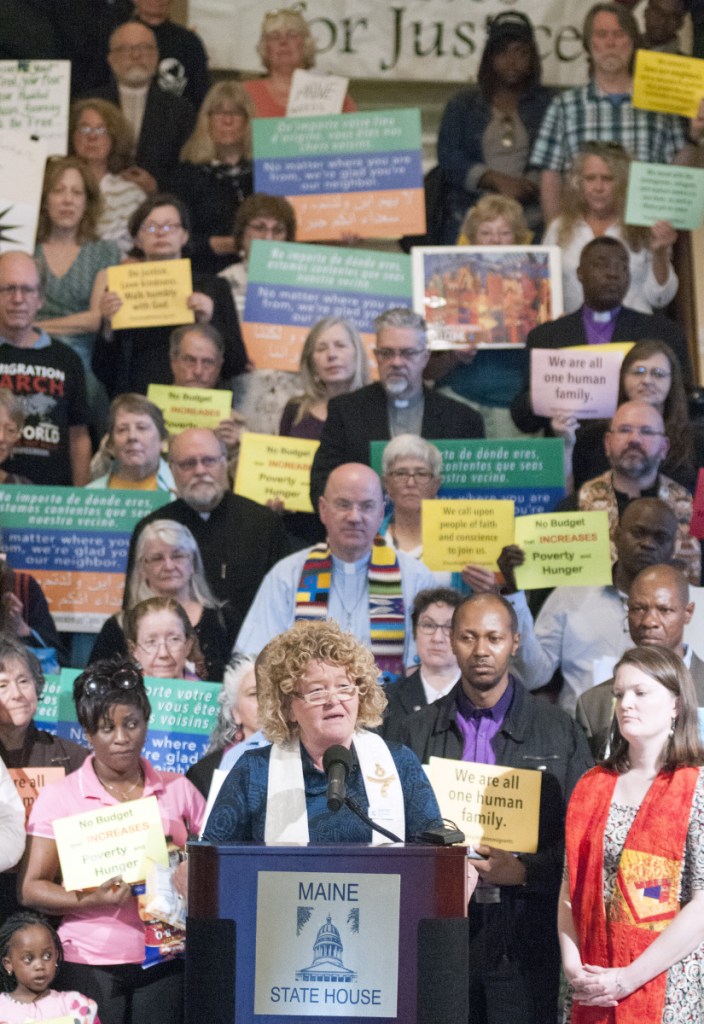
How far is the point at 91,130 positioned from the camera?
28.0ft

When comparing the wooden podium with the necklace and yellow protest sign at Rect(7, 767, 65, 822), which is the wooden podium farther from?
yellow protest sign at Rect(7, 767, 65, 822)

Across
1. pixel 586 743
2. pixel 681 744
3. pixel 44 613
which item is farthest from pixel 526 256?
pixel 681 744

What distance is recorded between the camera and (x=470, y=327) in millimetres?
7949

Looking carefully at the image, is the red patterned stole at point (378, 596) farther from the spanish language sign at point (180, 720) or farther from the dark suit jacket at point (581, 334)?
the dark suit jacket at point (581, 334)

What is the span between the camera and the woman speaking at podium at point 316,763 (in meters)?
3.88

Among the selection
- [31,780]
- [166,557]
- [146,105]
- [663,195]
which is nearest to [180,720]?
[31,780]

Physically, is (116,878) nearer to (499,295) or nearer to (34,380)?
(34,380)

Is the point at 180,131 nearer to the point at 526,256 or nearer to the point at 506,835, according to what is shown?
the point at 526,256

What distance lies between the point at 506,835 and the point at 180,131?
4957 mm

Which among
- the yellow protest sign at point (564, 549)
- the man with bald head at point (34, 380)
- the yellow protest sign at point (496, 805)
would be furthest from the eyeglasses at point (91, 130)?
the yellow protest sign at point (496, 805)

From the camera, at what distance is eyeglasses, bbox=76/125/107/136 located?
8.52 meters

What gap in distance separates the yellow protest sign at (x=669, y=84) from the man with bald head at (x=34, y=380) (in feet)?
9.29

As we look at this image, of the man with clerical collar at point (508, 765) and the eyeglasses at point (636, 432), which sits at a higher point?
the eyeglasses at point (636, 432)

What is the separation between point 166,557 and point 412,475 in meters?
0.95
